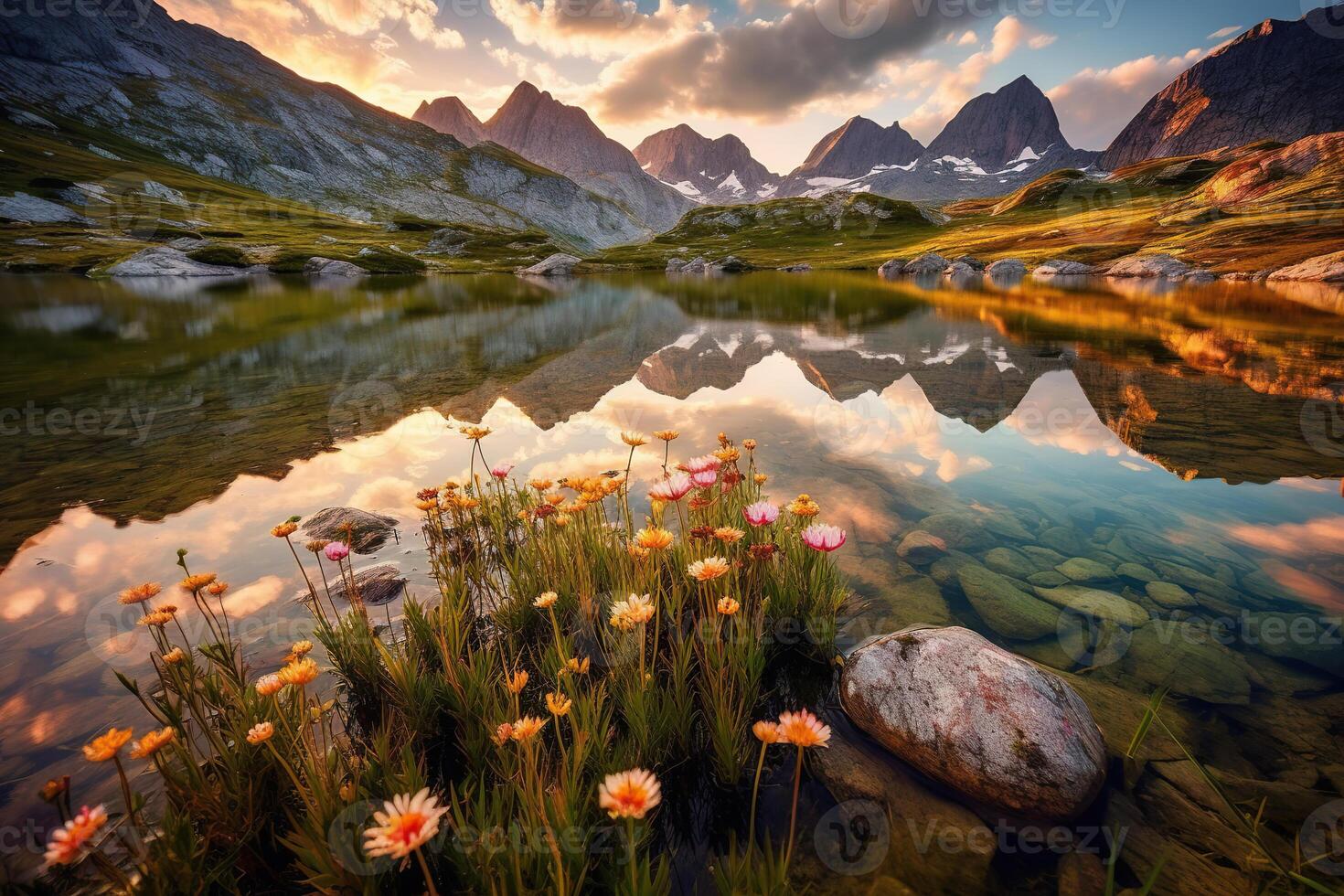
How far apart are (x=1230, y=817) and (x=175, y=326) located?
135 feet

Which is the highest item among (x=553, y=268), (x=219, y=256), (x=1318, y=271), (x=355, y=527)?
(x=553, y=268)

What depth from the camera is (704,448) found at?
10.5 m

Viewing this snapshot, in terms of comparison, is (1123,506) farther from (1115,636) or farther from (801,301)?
(801,301)

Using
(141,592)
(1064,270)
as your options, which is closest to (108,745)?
(141,592)

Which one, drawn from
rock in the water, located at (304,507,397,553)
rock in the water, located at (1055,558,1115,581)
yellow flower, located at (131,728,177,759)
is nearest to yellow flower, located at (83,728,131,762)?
yellow flower, located at (131,728,177,759)

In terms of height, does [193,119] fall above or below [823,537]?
above

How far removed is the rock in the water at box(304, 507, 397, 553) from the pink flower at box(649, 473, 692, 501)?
496 centimetres

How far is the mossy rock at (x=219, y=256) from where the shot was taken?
79.5m

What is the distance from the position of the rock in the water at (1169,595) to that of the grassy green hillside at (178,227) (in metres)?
106

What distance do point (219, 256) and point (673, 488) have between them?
110750mm

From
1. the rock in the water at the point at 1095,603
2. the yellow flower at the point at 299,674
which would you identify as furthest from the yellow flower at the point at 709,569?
the rock in the water at the point at 1095,603

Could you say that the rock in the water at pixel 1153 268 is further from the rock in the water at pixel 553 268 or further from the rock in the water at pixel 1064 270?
the rock in the water at pixel 553 268

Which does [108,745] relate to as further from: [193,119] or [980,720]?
[193,119]

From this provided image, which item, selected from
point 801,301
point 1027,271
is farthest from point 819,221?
point 801,301
